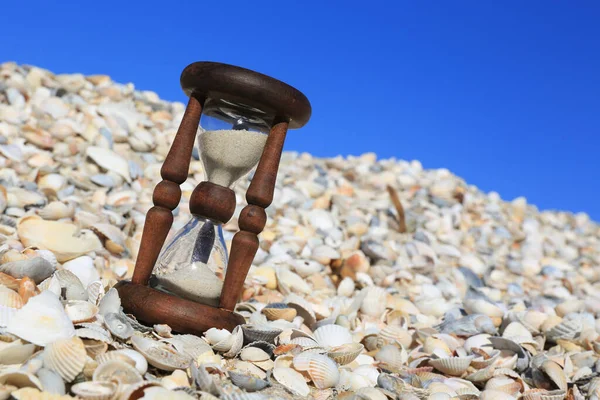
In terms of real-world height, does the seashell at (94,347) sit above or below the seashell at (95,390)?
above

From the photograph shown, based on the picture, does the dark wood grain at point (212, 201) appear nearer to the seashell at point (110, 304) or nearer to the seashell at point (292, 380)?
the seashell at point (110, 304)

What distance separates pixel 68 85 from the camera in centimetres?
533

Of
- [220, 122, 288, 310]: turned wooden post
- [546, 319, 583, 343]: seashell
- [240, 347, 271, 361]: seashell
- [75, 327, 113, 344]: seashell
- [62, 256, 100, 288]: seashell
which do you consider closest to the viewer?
[75, 327, 113, 344]: seashell

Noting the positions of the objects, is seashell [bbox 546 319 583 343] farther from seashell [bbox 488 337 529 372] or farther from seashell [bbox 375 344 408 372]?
seashell [bbox 375 344 408 372]

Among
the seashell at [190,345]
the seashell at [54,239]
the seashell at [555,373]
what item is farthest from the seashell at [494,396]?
the seashell at [54,239]

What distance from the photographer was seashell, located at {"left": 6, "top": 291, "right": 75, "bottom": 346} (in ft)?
4.66

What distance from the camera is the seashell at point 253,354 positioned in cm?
173

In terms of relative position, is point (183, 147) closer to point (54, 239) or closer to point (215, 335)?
point (215, 335)

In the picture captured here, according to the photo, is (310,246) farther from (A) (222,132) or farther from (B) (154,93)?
(B) (154,93)

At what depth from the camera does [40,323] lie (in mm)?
1443

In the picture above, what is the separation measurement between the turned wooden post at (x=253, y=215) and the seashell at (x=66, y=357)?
586mm

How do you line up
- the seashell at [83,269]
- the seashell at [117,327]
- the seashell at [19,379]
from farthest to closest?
the seashell at [83,269] → the seashell at [117,327] → the seashell at [19,379]

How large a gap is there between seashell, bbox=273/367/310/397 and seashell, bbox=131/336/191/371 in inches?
9.7

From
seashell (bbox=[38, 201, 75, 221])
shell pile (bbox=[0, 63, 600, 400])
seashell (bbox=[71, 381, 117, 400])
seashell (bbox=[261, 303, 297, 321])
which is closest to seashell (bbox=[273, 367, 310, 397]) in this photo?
shell pile (bbox=[0, 63, 600, 400])
